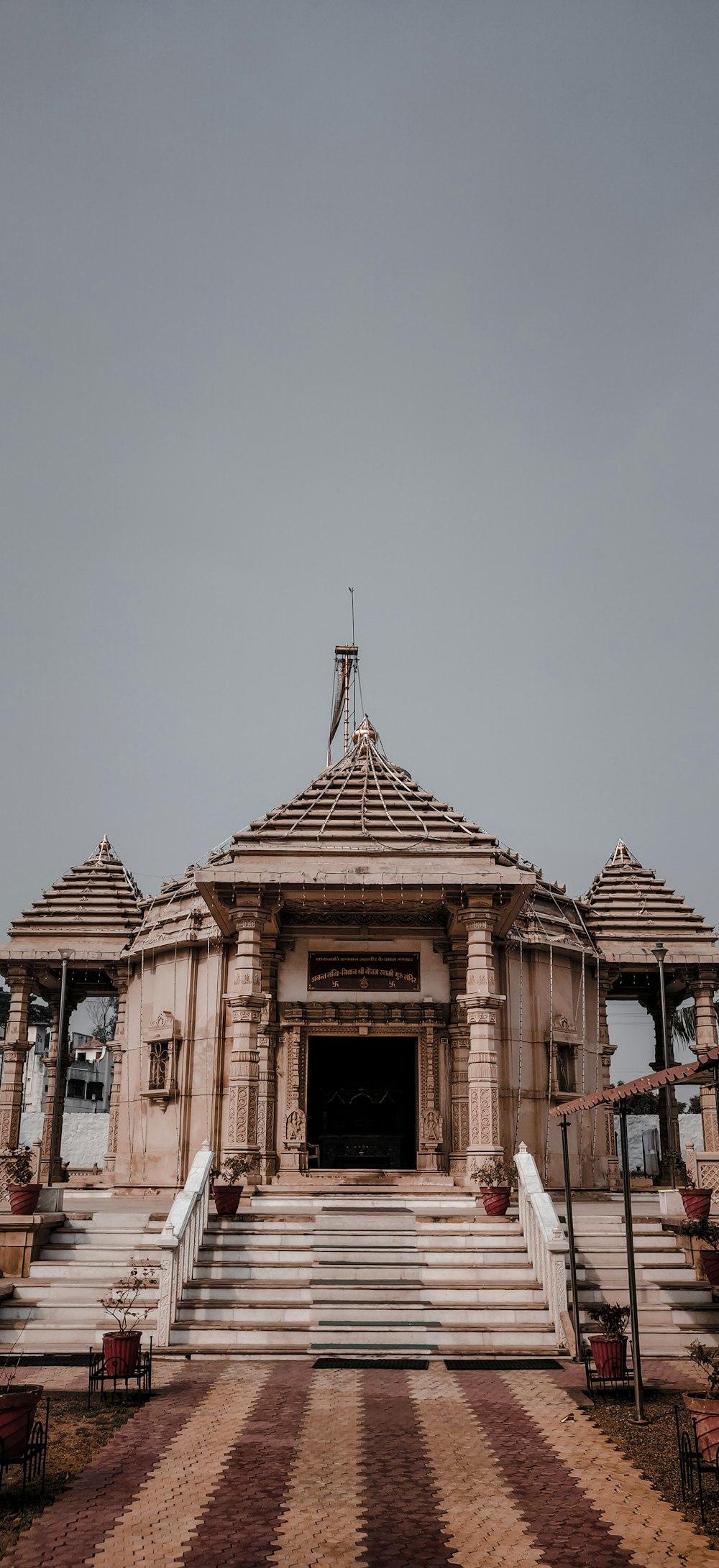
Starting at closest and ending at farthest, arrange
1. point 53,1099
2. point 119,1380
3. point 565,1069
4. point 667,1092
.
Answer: point 119,1380 < point 565,1069 < point 667,1092 < point 53,1099

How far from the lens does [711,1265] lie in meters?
16.2

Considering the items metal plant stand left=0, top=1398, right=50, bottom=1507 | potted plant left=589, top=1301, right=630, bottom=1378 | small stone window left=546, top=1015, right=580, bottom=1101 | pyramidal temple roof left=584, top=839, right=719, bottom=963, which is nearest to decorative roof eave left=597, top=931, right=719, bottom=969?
pyramidal temple roof left=584, top=839, right=719, bottom=963

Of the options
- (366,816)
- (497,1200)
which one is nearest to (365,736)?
(366,816)

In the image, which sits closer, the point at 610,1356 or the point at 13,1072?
the point at 610,1356

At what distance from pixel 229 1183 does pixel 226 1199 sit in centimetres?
91

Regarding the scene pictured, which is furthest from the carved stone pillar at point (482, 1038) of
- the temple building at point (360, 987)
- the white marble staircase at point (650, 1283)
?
the white marble staircase at point (650, 1283)

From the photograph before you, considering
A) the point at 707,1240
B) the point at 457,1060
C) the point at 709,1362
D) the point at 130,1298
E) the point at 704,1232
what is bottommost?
the point at 130,1298

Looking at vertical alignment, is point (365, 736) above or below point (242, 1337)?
above

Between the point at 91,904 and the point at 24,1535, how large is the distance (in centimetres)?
2214

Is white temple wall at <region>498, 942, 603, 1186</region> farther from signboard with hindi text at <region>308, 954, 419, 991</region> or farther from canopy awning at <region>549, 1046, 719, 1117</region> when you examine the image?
canopy awning at <region>549, 1046, 719, 1117</region>

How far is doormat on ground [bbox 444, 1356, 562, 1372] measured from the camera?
44.2ft

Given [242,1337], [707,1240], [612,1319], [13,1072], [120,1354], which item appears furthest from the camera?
[13,1072]

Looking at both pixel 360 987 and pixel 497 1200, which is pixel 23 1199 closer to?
pixel 497 1200

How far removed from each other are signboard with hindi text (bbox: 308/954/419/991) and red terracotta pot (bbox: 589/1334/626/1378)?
36.8 feet
